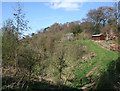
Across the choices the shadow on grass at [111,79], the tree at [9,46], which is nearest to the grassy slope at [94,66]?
the shadow on grass at [111,79]

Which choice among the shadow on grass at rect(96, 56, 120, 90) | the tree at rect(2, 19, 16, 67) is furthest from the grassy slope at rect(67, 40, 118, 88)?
the tree at rect(2, 19, 16, 67)

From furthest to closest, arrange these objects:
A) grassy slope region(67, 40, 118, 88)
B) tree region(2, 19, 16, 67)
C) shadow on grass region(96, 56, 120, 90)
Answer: grassy slope region(67, 40, 118, 88) < tree region(2, 19, 16, 67) < shadow on grass region(96, 56, 120, 90)

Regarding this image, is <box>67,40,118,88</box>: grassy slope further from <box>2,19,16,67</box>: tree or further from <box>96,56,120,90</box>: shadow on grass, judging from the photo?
<box>2,19,16,67</box>: tree

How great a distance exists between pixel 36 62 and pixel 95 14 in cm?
2627

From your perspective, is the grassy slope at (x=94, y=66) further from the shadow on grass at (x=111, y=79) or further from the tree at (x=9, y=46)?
the tree at (x=9, y=46)

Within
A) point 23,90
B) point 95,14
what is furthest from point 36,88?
point 95,14

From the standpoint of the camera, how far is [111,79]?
4.82m

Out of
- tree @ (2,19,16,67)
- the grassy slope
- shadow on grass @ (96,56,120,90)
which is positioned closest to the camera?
shadow on grass @ (96,56,120,90)

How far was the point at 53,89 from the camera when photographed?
3.67 metres

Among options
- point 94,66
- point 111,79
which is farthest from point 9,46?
point 94,66

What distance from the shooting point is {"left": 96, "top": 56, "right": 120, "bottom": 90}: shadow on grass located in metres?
3.60

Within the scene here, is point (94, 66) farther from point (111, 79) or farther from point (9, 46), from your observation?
point (9, 46)

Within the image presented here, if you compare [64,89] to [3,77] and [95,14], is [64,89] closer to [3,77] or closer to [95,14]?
[3,77]

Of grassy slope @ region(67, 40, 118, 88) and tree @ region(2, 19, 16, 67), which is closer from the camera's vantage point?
tree @ region(2, 19, 16, 67)
